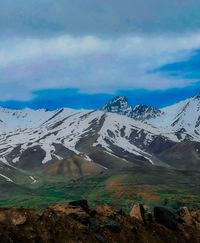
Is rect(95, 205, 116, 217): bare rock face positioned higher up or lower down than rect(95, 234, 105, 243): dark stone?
higher up

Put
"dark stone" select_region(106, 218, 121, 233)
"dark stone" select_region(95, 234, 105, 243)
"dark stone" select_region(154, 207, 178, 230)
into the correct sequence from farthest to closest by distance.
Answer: "dark stone" select_region(154, 207, 178, 230) < "dark stone" select_region(106, 218, 121, 233) < "dark stone" select_region(95, 234, 105, 243)

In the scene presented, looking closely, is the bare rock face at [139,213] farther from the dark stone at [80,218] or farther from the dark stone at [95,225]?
the dark stone at [80,218]

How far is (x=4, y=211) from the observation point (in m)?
40.9

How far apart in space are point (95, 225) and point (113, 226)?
6.17ft

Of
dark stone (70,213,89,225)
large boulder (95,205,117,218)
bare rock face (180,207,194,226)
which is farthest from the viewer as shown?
bare rock face (180,207,194,226)

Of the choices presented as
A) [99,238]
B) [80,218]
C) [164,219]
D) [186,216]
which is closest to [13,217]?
[80,218]

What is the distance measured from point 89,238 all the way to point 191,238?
43.1 feet

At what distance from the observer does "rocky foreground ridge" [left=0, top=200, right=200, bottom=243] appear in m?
40.8

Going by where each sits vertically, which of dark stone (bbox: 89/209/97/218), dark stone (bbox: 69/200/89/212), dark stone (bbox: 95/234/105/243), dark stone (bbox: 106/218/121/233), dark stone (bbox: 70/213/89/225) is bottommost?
dark stone (bbox: 95/234/105/243)

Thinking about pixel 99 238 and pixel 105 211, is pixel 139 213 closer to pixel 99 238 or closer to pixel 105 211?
pixel 105 211

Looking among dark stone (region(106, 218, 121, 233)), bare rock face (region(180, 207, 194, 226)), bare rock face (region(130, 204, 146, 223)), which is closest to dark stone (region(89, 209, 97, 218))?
dark stone (region(106, 218, 121, 233))

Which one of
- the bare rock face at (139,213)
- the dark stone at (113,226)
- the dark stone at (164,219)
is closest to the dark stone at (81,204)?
the dark stone at (113,226)

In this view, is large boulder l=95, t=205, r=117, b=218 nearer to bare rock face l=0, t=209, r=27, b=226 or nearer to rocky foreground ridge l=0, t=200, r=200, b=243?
rocky foreground ridge l=0, t=200, r=200, b=243

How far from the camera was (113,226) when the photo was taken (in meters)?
46.8
